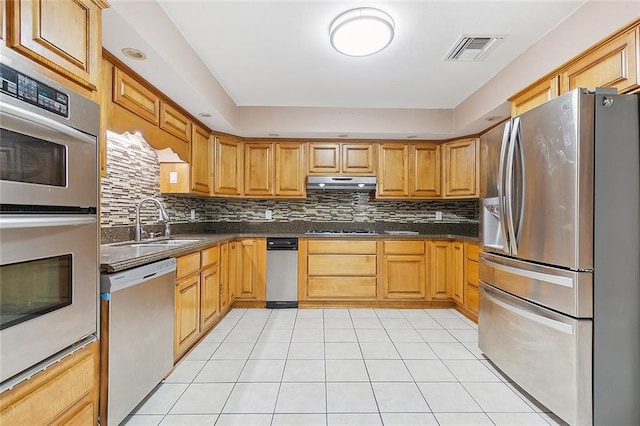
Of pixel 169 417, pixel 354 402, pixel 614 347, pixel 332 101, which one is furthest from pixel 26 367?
pixel 332 101

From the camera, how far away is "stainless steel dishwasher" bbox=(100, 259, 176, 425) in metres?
1.48

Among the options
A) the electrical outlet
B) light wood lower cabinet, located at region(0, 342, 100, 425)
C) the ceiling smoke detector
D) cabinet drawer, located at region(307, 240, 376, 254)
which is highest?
the ceiling smoke detector

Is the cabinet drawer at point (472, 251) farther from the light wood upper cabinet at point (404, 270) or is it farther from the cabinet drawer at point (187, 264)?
the cabinet drawer at point (187, 264)

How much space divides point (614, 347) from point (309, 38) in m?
2.55

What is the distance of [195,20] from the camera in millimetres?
2031

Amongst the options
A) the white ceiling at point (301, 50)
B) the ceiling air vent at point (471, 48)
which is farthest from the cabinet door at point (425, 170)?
the ceiling air vent at point (471, 48)

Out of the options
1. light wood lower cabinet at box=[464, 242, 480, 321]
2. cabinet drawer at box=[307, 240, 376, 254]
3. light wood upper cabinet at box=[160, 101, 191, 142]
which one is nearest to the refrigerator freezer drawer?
light wood lower cabinet at box=[464, 242, 480, 321]

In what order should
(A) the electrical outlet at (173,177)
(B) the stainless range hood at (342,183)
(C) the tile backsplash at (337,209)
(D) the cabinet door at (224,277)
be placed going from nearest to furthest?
(A) the electrical outlet at (173,177)
(D) the cabinet door at (224,277)
(B) the stainless range hood at (342,183)
(C) the tile backsplash at (337,209)

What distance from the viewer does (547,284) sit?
5.66 ft

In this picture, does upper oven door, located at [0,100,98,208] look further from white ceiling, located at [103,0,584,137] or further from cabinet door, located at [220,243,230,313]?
cabinet door, located at [220,243,230,313]

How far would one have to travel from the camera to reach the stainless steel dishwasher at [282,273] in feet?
12.3

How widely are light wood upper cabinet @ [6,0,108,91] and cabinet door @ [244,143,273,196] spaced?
255 cm

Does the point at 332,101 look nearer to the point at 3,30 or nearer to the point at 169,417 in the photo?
the point at 3,30

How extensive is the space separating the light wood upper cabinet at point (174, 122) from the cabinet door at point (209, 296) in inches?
49.5
